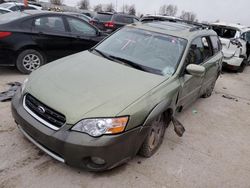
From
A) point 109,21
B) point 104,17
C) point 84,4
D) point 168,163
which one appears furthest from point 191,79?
point 84,4

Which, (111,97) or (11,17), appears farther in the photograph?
(11,17)

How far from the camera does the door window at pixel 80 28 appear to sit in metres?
6.12

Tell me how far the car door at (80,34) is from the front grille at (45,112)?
3.62 metres

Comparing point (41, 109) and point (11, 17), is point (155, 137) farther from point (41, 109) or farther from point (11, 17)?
point (11, 17)

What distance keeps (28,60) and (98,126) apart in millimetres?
3895

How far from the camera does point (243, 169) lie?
3305 mm

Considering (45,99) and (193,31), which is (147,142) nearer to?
(45,99)

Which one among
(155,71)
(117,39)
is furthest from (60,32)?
(155,71)

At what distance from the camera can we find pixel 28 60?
5.60 meters

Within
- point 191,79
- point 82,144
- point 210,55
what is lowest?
point 82,144

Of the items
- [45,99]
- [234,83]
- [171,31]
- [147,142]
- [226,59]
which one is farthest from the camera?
[226,59]

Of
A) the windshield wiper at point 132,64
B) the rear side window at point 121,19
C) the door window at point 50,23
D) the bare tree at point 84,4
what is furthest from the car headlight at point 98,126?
the bare tree at point 84,4

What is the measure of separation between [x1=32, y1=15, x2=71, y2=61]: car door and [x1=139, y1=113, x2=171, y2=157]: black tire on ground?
12.0 feet

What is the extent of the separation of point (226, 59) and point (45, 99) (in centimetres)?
727
